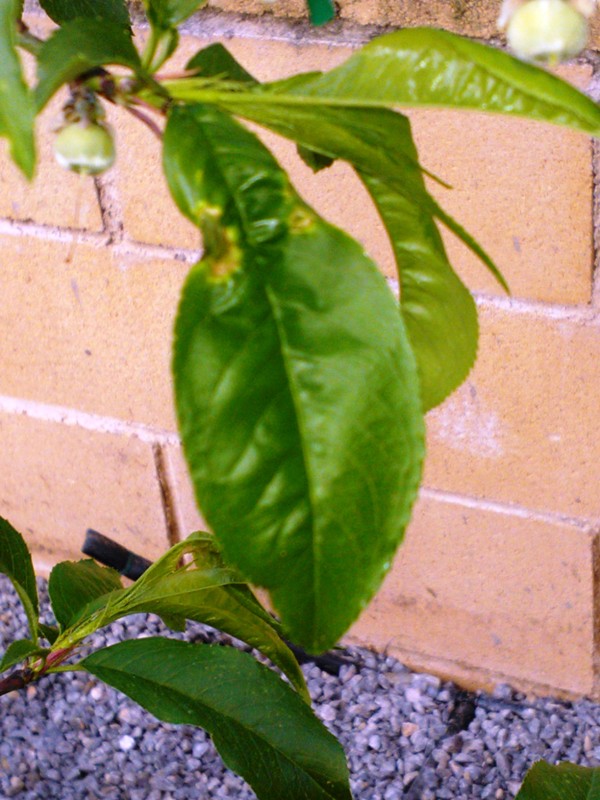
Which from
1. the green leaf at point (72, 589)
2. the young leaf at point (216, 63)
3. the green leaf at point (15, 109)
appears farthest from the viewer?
the green leaf at point (72, 589)

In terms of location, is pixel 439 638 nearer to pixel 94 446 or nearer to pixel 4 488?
pixel 94 446

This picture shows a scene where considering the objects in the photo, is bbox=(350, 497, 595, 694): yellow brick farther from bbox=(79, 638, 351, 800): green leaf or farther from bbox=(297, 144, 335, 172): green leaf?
bbox=(297, 144, 335, 172): green leaf

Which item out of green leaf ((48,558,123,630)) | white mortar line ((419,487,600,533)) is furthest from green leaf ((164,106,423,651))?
white mortar line ((419,487,600,533))

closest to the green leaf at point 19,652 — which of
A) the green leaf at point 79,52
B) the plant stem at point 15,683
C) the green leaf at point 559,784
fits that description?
the plant stem at point 15,683

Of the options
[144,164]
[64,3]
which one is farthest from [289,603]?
[144,164]

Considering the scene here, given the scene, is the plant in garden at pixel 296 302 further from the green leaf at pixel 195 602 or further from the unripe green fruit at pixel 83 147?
the green leaf at pixel 195 602

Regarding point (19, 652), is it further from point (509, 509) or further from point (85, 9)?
point (509, 509)

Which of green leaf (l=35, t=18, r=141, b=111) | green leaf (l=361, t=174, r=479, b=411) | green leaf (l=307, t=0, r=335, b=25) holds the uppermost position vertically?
green leaf (l=35, t=18, r=141, b=111)

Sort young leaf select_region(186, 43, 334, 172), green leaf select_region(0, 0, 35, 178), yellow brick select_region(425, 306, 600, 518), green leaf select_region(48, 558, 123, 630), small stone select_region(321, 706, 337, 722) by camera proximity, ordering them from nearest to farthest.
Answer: green leaf select_region(0, 0, 35, 178), young leaf select_region(186, 43, 334, 172), green leaf select_region(48, 558, 123, 630), yellow brick select_region(425, 306, 600, 518), small stone select_region(321, 706, 337, 722)
